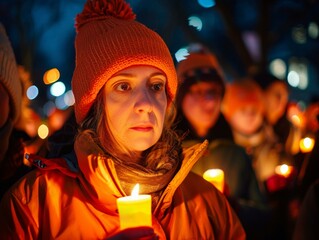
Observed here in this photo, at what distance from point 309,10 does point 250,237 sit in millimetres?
13084

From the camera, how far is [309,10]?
1656 centimetres

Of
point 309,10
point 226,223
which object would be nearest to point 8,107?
point 226,223

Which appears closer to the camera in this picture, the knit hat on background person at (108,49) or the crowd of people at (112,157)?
the crowd of people at (112,157)

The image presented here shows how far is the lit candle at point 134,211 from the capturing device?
7.47 ft

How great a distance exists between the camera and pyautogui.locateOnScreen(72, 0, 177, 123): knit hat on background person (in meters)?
2.80

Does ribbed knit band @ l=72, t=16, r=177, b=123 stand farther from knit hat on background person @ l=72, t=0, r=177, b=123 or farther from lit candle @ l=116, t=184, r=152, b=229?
lit candle @ l=116, t=184, r=152, b=229

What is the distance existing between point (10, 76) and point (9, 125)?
366mm

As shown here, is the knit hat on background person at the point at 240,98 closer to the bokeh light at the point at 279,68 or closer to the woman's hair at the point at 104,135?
the woman's hair at the point at 104,135

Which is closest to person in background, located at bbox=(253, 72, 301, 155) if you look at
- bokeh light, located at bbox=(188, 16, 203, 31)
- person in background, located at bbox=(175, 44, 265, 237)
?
person in background, located at bbox=(175, 44, 265, 237)

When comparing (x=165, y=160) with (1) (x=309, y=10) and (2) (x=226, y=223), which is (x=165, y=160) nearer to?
(2) (x=226, y=223)

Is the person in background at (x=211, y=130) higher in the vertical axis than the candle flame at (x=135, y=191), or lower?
lower

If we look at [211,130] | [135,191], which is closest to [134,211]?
[135,191]

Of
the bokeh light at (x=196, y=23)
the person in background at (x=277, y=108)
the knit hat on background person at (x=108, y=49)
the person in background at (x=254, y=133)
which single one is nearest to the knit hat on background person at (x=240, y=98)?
the person in background at (x=254, y=133)

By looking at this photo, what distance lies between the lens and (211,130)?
18.1 ft
